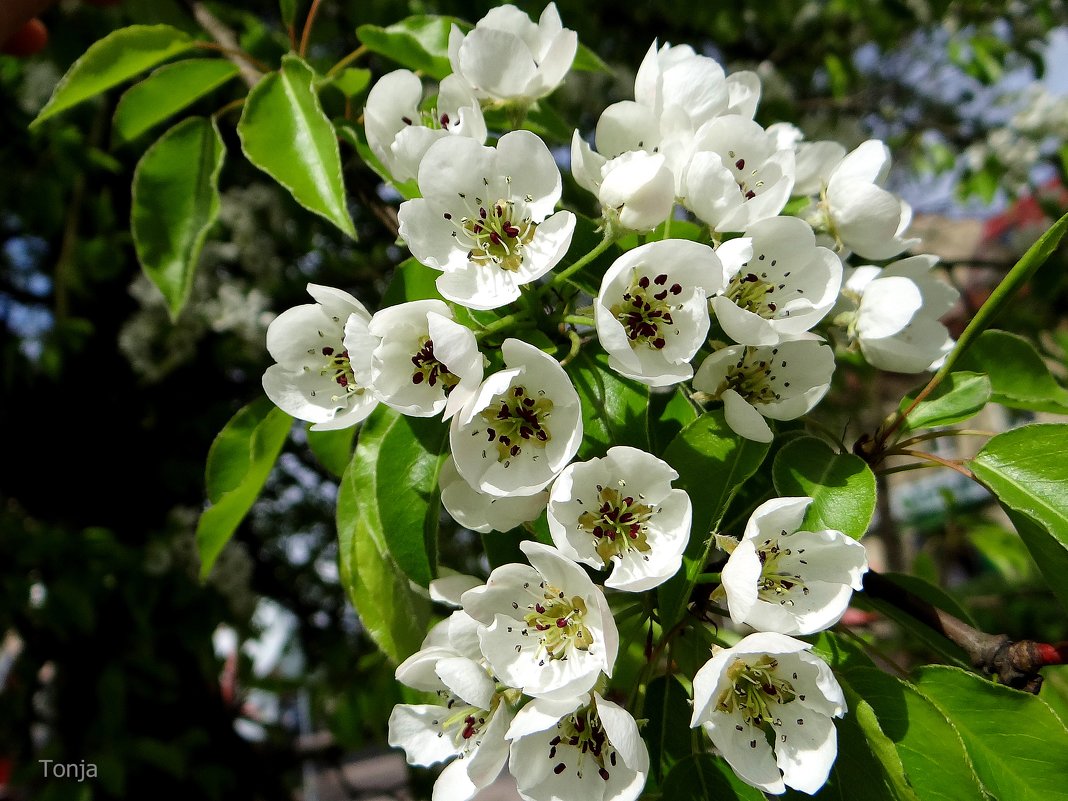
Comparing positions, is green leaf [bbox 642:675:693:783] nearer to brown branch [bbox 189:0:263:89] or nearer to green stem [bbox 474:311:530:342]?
green stem [bbox 474:311:530:342]

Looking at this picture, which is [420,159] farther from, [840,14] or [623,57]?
[840,14]

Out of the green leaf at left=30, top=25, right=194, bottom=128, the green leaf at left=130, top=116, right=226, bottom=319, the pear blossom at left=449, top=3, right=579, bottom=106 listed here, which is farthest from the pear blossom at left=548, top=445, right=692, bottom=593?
the green leaf at left=30, top=25, right=194, bottom=128

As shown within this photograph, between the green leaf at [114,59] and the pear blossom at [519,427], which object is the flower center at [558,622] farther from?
the green leaf at [114,59]

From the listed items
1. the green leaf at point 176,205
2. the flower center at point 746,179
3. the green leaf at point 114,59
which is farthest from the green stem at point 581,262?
the green leaf at point 114,59

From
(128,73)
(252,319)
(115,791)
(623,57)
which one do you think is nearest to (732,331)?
(128,73)

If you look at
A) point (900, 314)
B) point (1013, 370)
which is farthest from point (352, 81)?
point (1013, 370)

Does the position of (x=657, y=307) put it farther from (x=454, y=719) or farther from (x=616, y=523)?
(x=454, y=719)
